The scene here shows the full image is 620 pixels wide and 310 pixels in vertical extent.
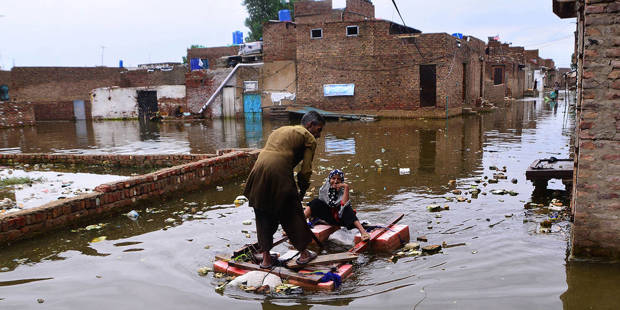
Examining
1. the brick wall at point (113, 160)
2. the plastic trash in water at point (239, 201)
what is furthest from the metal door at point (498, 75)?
the plastic trash in water at point (239, 201)

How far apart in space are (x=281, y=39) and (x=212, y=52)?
14450 millimetres

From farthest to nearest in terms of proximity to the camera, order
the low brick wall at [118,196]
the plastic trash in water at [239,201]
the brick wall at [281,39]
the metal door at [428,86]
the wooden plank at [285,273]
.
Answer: the brick wall at [281,39] < the metal door at [428,86] < the plastic trash in water at [239,201] < the low brick wall at [118,196] < the wooden plank at [285,273]

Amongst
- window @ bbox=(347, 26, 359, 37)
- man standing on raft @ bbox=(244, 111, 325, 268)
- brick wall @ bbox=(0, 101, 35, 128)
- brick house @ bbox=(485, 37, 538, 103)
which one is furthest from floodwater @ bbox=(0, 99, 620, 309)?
brick house @ bbox=(485, 37, 538, 103)

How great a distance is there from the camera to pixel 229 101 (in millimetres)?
29859

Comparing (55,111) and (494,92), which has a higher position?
(494,92)

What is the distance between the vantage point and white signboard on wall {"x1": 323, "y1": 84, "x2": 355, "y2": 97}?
84.7 ft

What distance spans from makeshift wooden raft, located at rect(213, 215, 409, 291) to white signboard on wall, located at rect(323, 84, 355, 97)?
20970mm

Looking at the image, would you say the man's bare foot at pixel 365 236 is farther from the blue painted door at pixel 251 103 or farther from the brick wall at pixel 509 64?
the brick wall at pixel 509 64

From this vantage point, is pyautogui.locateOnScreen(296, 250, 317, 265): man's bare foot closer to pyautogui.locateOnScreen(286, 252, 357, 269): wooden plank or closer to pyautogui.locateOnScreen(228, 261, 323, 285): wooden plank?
pyautogui.locateOnScreen(286, 252, 357, 269): wooden plank

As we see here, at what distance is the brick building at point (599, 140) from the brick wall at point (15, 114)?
29.9 m

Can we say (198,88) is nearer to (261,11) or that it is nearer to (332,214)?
(261,11)

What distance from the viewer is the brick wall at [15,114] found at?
86.9 ft

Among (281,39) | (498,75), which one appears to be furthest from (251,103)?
(498,75)

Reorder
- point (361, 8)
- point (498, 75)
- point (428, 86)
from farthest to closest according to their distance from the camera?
point (498, 75) → point (361, 8) → point (428, 86)
